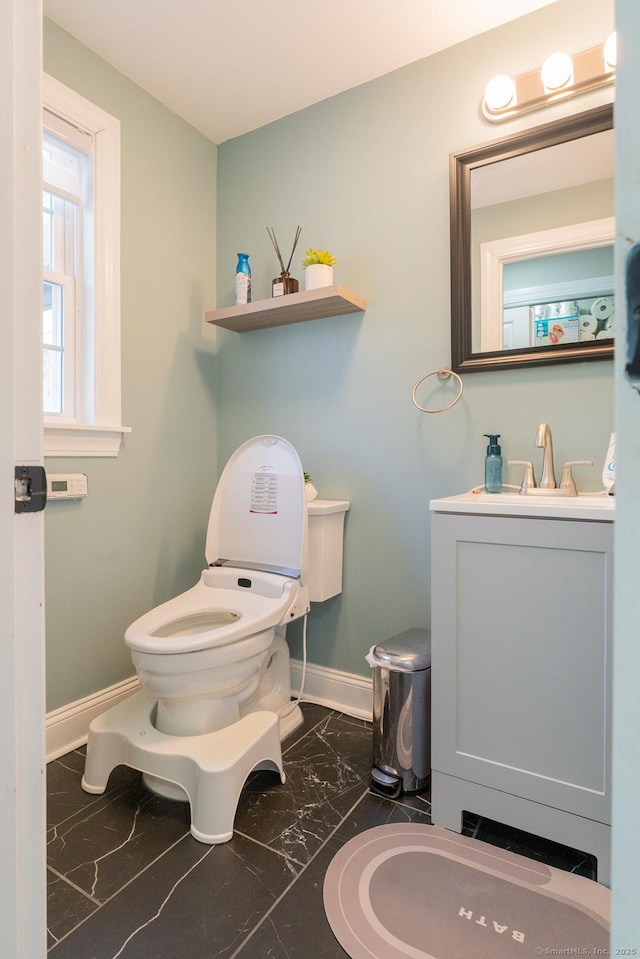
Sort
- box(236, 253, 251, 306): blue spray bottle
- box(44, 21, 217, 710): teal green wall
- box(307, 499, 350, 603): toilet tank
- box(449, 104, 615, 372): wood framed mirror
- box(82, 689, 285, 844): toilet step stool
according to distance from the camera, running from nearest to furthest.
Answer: box(82, 689, 285, 844): toilet step stool
box(449, 104, 615, 372): wood framed mirror
box(44, 21, 217, 710): teal green wall
box(307, 499, 350, 603): toilet tank
box(236, 253, 251, 306): blue spray bottle

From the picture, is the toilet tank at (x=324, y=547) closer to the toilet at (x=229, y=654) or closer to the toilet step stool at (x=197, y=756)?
the toilet at (x=229, y=654)

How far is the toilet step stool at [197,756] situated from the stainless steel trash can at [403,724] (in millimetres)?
309

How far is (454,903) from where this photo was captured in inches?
40.7

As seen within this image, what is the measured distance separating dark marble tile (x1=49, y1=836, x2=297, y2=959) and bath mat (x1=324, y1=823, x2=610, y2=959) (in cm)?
15

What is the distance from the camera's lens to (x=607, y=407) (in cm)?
145

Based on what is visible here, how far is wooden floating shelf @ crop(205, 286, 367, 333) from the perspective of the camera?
1.74 m

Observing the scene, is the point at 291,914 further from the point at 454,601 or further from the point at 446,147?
the point at 446,147

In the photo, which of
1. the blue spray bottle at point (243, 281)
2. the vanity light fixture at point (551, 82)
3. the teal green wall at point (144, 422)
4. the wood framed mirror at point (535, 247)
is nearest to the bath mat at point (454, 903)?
the teal green wall at point (144, 422)

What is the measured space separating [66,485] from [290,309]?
1015 mm

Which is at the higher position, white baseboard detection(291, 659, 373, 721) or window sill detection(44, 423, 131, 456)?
window sill detection(44, 423, 131, 456)

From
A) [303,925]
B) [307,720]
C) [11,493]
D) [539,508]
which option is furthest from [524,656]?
[11,493]

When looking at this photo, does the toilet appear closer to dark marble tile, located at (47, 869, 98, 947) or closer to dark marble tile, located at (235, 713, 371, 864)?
dark marble tile, located at (235, 713, 371, 864)

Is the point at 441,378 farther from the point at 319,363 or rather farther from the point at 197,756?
the point at 197,756

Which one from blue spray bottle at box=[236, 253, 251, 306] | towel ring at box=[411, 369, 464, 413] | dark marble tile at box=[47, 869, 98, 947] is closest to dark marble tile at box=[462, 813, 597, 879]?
dark marble tile at box=[47, 869, 98, 947]
